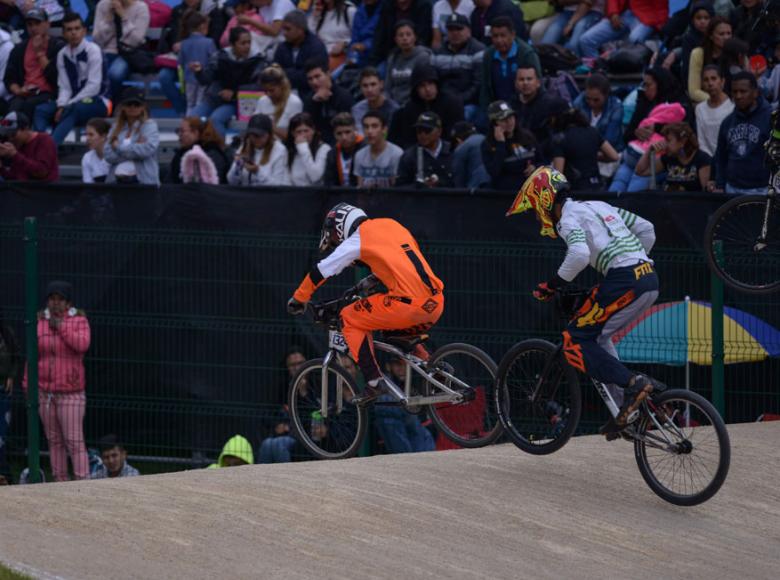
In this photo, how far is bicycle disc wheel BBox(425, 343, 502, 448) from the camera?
375 inches

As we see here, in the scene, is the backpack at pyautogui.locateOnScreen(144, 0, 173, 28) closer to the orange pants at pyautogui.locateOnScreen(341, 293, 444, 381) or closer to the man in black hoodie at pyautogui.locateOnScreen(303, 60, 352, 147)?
the man in black hoodie at pyautogui.locateOnScreen(303, 60, 352, 147)

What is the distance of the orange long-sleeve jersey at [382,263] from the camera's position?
9.29m

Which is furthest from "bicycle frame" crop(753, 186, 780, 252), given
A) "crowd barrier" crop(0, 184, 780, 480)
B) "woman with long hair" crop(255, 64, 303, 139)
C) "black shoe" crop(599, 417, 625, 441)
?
"woman with long hair" crop(255, 64, 303, 139)

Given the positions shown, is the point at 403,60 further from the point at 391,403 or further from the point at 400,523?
the point at 400,523

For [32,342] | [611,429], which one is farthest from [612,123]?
[32,342]

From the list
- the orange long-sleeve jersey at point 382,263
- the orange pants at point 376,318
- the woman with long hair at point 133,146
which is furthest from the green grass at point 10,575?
the woman with long hair at point 133,146

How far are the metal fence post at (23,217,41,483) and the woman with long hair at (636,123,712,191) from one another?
17.2ft

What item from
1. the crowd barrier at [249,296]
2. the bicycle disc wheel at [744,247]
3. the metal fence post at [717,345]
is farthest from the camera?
the crowd barrier at [249,296]

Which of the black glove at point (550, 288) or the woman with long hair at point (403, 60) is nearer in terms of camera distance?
the black glove at point (550, 288)

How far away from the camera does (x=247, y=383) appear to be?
11.4 meters

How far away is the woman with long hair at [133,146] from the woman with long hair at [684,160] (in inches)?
194

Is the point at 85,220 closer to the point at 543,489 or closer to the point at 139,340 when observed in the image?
the point at 139,340

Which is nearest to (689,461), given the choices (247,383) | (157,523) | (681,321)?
(681,321)

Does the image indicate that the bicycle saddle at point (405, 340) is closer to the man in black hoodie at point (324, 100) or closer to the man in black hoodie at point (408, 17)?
the man in black hoodie at point (324, 100)
